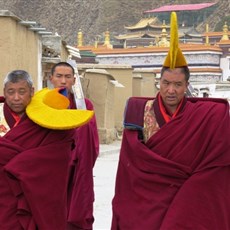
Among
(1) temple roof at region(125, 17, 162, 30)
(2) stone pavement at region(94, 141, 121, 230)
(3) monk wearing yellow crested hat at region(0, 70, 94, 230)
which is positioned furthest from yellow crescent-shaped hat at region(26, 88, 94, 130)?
(1) temple roof at region(125, 17, 162, 30)

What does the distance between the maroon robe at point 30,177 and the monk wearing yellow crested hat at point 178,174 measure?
1.11ft

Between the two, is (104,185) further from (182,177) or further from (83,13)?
(83,13)

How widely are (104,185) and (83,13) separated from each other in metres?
76.1

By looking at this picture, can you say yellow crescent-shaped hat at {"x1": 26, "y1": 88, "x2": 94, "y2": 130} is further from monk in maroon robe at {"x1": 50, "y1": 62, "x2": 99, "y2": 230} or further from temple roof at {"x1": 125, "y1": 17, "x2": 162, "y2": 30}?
temple roof at {"x1": 125, "y1": 17, "x2": 162, "y2": 30}

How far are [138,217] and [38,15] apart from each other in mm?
81747

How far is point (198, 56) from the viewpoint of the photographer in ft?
140

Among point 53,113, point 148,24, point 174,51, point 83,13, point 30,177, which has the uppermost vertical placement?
point 83,13

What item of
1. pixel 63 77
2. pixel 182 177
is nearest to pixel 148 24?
pixel 63 77

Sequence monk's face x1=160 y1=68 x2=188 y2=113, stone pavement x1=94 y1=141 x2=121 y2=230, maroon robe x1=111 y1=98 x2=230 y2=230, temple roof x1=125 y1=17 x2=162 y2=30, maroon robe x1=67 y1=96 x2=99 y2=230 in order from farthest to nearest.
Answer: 1. temple roof x1=125 y1=17 x2=162 y2=30
2. stone pavement x1=94 y1=141 x2=121 y2=230
3. maroon robe x1=67 y1=96 x2=99 y2=230
4. monk's face x1=160 y1=68 x2=188 y2=113
5. maroon robe x1=111 y1=98 x2=230 y2=230

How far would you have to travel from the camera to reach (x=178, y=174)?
161 inches

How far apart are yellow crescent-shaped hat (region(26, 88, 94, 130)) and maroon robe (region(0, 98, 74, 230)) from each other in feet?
0.20

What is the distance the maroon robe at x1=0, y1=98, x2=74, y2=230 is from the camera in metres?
4.09

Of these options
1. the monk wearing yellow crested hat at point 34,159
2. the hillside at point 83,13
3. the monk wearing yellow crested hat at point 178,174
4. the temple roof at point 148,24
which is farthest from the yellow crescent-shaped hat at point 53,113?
the hillside at point 83,13

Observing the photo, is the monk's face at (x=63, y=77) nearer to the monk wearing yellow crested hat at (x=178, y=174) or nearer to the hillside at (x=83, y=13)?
→ the monk wearing yellow crested hat at (x=178, y=174)
